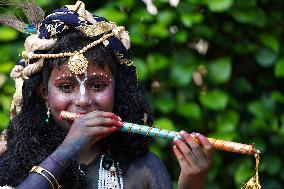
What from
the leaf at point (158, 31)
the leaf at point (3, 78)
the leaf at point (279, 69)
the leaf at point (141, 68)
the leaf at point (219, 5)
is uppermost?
the leaf at point (219, 5)

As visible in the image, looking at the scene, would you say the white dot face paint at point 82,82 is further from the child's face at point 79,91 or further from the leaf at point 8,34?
the leaf at point 8,34

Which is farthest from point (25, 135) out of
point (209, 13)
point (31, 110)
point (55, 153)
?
point (209, 13)

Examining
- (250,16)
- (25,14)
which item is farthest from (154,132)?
(250,16)

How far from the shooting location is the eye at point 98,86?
11.6 ft

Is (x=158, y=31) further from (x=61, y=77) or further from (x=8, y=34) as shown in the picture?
(x=61, y=77)

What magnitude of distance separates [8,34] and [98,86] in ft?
5.47

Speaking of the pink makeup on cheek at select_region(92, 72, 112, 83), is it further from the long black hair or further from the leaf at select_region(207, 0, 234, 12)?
the leaf at select_region(207, 0, 234, 12)

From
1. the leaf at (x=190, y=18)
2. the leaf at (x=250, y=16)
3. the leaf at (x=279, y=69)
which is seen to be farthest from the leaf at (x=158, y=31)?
the leaf at (x=279, y=69)

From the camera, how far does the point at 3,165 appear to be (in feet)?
12.1

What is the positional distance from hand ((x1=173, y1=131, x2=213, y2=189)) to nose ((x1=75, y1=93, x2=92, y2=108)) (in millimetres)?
412

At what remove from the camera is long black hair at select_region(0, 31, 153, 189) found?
3.58 metres

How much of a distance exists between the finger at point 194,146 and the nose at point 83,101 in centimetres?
43

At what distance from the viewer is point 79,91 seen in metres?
3.51

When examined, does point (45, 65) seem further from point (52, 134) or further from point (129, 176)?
point (129, 176)
